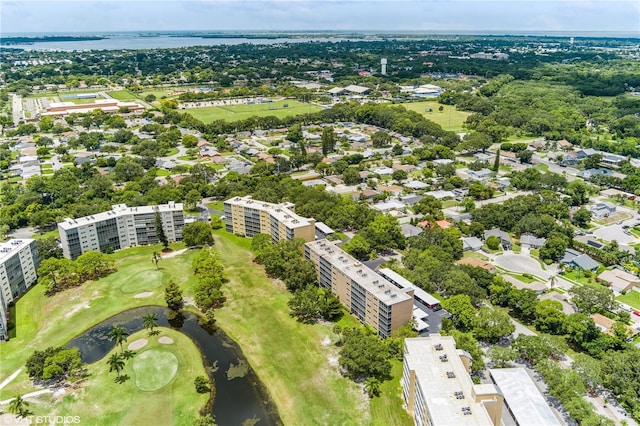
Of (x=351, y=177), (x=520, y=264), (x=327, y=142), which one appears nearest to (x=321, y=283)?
(x=520, y=264)

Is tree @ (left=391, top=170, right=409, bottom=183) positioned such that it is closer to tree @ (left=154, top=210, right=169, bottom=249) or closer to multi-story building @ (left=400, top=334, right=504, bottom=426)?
tree @ (left=154, top=210, right=169, bottom=249)

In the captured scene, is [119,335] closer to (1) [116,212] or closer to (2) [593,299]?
(1) [116,212]

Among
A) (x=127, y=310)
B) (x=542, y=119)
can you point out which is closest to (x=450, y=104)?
(x=542, y=119)

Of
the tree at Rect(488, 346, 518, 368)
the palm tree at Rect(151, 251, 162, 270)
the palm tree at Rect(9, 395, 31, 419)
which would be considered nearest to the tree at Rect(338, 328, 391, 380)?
the tree at Rect(488, 346, 518, 368)

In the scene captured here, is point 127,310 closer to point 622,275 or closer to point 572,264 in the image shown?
point 572,264

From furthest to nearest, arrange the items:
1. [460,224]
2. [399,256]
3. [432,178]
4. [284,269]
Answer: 1. [432,178]
2. [460,224]
3. [399,256]
4. [284,269]
